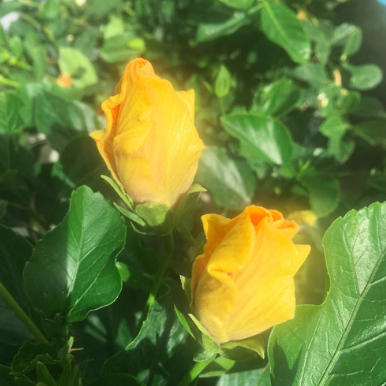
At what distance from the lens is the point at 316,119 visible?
2.56ft

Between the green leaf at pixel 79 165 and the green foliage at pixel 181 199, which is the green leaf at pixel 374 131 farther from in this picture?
the green leaf at pixel 79 165

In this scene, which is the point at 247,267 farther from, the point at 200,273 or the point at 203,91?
the point at 203,91

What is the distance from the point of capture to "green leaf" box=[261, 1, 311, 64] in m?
0.59

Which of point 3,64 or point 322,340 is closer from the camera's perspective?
point 322,340

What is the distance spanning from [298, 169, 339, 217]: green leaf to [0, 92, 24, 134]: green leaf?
0.42 metres

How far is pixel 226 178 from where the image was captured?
1.87 feet

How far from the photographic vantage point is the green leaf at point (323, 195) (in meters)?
0.50

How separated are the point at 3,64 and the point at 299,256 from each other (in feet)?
2.74

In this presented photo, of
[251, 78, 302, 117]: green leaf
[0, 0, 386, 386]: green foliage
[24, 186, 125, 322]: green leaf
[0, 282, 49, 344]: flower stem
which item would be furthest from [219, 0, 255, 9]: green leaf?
[0, 282, 49, 344]: flower stem

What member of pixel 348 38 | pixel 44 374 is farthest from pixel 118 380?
pixel 348 38

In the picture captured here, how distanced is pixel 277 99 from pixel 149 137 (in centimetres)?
39

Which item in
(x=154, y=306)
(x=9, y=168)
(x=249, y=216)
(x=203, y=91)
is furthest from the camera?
(x=203, y=91)

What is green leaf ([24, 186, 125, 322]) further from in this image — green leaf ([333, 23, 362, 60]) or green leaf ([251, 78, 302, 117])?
green leaf ([333, 23, 362, 60])

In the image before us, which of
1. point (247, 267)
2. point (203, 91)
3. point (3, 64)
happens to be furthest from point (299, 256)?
point (3, 64)
